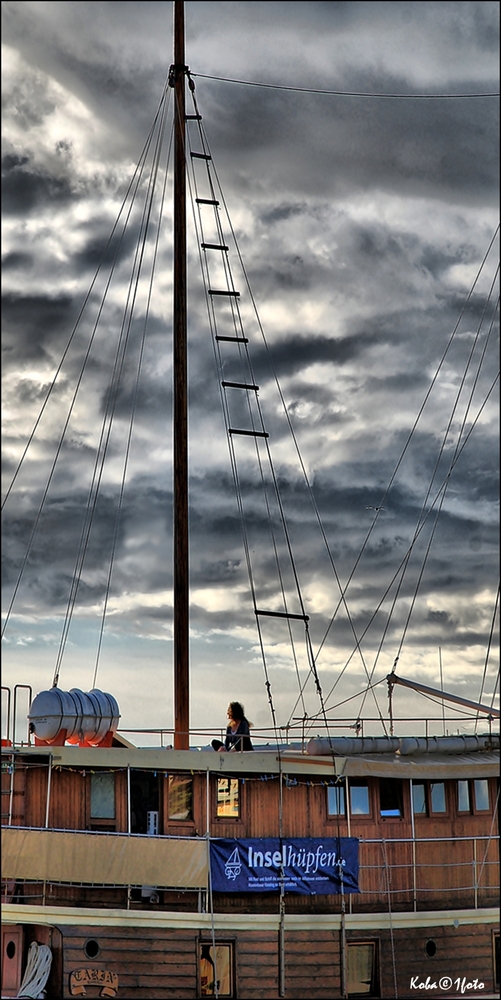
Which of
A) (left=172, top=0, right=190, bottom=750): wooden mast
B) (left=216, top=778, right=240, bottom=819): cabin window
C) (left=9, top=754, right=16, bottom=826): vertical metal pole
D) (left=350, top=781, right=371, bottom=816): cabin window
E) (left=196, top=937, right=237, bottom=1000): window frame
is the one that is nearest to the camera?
(left=196, top=937, right=237, bottom=1000): window frame

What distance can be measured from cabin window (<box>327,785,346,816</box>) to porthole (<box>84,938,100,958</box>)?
5.67m

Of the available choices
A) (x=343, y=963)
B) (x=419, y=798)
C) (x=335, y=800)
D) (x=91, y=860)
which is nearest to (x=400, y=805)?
(x=419, y=798)

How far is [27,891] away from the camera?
Answer: 21.8m

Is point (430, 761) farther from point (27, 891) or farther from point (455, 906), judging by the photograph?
point (27, 891)

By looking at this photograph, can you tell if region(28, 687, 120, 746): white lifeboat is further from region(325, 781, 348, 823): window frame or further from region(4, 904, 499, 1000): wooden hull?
region(325, 781, 348, 823): window frame

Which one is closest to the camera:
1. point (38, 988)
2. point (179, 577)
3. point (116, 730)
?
point (38, 988)

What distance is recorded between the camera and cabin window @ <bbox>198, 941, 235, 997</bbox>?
21.3 metres

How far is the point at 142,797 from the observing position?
917 inches

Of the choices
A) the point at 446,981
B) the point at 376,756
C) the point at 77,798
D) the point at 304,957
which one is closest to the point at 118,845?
the point at 77,798

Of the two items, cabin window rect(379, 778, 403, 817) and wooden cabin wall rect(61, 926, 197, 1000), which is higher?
cabin window rect(379, 778, 403, 817)

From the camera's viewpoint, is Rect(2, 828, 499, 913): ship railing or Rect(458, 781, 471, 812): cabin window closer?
Rect(2, 828, 499, 913): ship railing

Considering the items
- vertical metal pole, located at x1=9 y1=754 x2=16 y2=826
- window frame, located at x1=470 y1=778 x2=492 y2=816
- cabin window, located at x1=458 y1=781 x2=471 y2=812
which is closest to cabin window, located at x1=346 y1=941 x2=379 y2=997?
cabin window, located at x1=458 y1=781 x2=471 y2=812

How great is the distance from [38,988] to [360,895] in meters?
7.01

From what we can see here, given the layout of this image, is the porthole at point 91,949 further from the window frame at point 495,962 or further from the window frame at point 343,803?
the window frame at point 495,962
